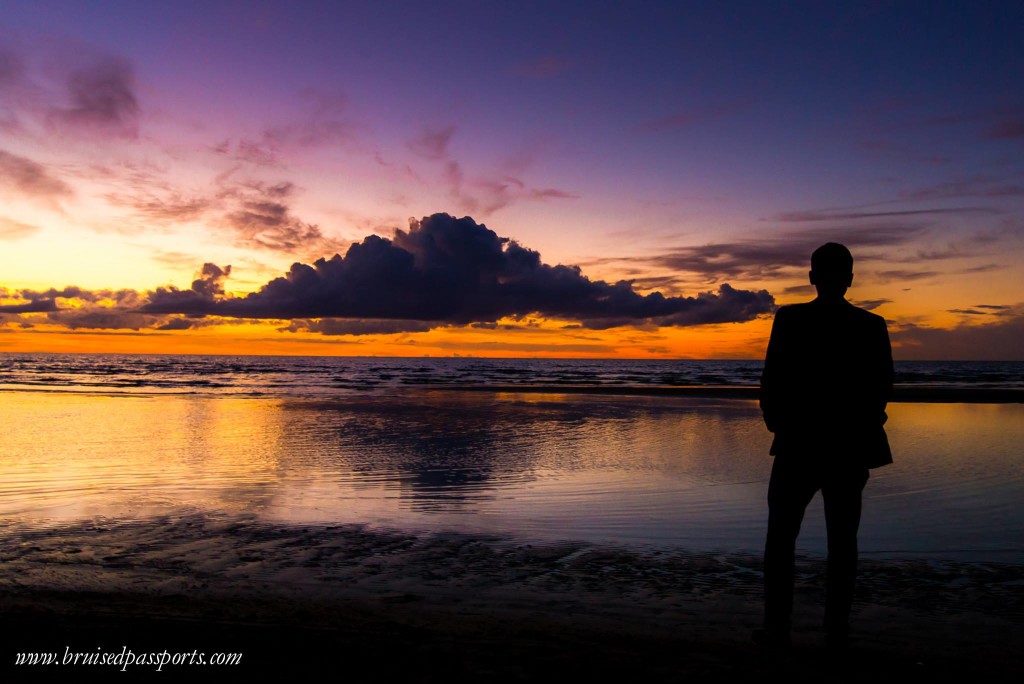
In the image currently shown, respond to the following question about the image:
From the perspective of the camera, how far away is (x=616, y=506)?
9336 mm

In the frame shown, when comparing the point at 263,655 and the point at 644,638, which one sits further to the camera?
the point at 644,638

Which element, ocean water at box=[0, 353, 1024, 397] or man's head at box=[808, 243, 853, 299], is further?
ocean water at box=[0, 353, 1024, 397]

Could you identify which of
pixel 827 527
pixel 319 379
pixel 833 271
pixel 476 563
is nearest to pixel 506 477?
pixel 476 563

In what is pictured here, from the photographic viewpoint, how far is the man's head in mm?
4422

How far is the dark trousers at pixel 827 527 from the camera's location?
4.23 meters

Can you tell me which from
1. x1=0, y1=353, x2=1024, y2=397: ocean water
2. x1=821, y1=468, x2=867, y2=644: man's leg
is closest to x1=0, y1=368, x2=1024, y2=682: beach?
x1=821, y1=468, x2=867, y2=644: man's leg

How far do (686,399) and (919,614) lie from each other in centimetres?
3135

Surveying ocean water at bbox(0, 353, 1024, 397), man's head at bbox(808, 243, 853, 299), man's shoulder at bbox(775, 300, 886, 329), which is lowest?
ocean water at bbox(0, 353, 1024, 397)

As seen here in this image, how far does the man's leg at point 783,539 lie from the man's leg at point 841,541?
16cm

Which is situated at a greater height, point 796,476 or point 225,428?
point 796,476

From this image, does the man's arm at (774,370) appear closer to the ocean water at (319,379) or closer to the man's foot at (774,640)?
the man's foot at (774,640)

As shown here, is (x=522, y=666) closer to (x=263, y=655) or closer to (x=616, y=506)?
(x=263, y=655)

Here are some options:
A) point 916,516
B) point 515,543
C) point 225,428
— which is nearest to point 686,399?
point 225,428

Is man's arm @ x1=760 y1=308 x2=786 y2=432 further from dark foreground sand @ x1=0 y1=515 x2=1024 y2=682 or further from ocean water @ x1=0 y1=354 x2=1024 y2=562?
ocean water @ x1=0 y1=354 x2=1024 y2=562
